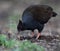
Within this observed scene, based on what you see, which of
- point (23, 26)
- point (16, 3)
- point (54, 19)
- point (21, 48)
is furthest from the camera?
point (16, 3)

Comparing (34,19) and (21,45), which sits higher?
(34,19)

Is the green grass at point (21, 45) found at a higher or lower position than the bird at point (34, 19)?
lower

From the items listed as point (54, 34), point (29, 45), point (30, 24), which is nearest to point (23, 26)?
point (30, 24)

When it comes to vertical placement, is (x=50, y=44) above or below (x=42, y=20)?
below

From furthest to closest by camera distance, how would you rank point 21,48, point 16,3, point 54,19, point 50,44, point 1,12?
point 16,3 < point 1,12 < point 54,19 < point 50,44 < point 21,48

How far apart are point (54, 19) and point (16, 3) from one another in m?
2.58

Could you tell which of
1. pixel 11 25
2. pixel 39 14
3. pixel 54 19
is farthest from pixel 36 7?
pixel 54 19

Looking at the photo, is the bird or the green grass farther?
the bird

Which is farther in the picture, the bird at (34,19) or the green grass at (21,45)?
the bird at (34,19)

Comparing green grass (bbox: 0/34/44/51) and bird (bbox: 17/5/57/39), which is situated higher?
bird (bbox: 17/5/57/39)

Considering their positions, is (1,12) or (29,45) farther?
(1,12)

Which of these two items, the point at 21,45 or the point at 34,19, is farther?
the point at 34,19

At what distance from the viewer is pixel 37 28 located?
346 inches

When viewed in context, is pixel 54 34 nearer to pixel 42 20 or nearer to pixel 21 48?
pixel 42 20
